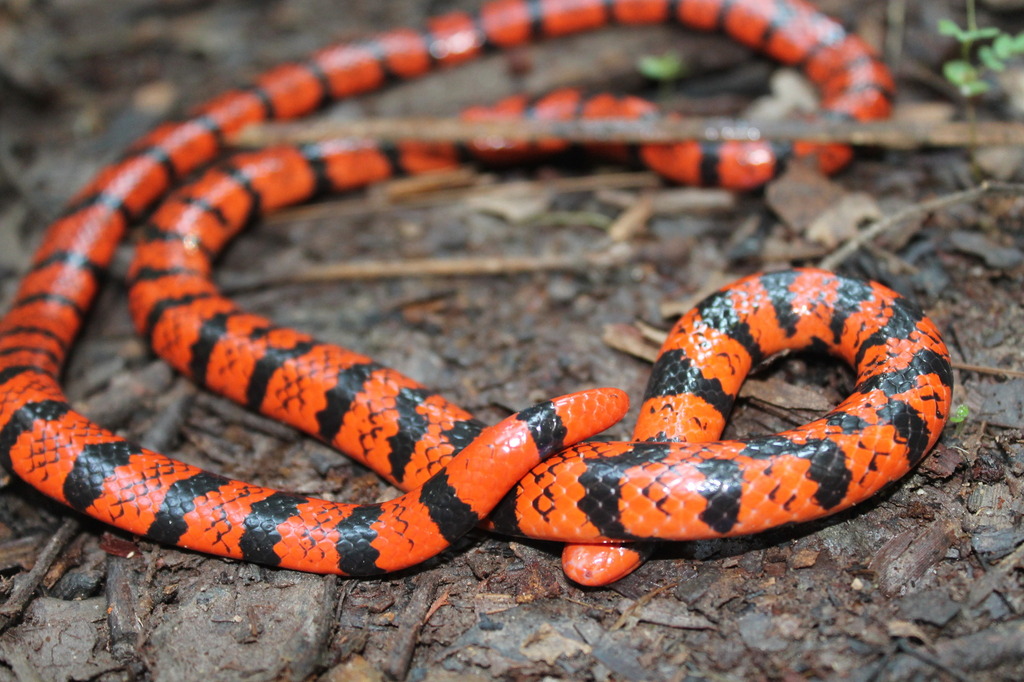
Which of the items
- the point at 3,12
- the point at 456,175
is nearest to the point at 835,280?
the point at 456,175

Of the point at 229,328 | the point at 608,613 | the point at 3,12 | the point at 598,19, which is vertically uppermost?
the point at 3,12

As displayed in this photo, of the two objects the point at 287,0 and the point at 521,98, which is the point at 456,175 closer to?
the point at 521,98

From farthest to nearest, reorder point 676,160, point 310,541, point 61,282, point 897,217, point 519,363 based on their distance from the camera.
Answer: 1. point 676,160
2. point 61,282
3. point 519,363
4. point 897,217
5. point 310,541

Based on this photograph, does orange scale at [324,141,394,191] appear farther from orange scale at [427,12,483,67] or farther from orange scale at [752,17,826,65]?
orange scale at [752,17,826,65]

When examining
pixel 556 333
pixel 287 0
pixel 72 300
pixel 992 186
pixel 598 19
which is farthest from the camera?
pixel 287 0

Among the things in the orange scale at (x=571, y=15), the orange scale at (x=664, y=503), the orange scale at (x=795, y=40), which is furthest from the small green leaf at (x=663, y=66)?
the orange scale at (x=664, y=503)

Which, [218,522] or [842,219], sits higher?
[842,219]

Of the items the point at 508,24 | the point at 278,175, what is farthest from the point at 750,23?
the point at 278,175

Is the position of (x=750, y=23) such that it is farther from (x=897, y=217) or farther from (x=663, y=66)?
(x=897, y=217)
